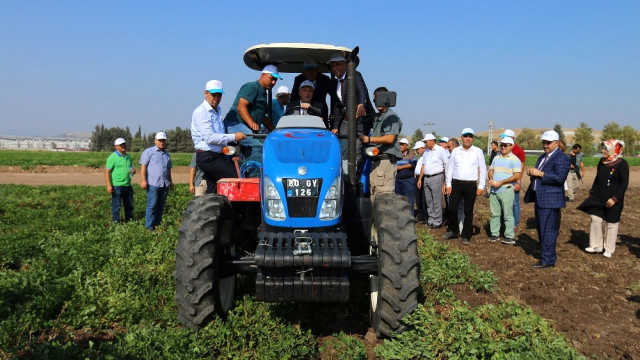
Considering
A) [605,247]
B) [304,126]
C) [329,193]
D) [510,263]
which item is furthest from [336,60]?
[605,247]

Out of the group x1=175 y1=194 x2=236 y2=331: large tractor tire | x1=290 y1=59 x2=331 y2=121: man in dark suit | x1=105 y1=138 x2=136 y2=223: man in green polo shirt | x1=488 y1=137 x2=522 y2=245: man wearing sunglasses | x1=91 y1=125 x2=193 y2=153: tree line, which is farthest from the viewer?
x1=91 y1=125 x2=193 y2=153: tree line

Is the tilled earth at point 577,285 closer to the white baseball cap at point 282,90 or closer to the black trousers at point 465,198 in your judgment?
the black trousers at point 465,198

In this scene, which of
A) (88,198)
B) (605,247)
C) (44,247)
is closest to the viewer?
(44,247)

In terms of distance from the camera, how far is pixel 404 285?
383cm

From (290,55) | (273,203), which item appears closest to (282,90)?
(290,55)

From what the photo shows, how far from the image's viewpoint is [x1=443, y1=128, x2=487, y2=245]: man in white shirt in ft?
28.5

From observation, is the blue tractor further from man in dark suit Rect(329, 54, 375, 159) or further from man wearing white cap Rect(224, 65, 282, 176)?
man wearing white cap Rect(224, 65, 282, 176)

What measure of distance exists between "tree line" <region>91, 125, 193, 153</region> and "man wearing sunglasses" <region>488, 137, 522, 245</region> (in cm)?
5030

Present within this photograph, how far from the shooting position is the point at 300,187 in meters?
4.07

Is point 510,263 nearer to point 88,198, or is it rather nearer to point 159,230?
point 159,230

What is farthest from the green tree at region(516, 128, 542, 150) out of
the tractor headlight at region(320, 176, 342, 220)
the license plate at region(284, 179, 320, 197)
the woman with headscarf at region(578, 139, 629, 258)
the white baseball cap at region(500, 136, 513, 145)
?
the license plate at region(284, 179, 320, 197)

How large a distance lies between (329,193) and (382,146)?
2470 millimetres

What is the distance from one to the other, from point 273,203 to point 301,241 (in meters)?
0.47

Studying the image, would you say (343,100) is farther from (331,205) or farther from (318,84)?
(331,205)
